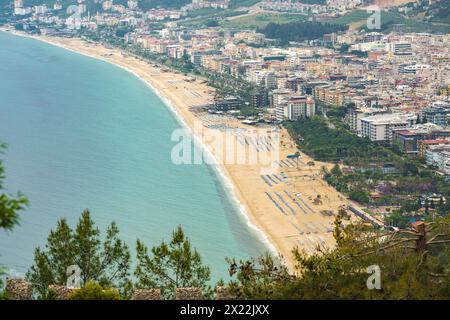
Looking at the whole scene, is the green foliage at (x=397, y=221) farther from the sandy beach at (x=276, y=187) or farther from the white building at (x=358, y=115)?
the white building at (x=358, y=115)

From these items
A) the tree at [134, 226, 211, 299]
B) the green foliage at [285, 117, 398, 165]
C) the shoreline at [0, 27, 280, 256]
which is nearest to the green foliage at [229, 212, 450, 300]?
the tree at [134, 226, 211, 299]

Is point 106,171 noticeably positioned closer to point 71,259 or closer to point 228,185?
point 228,185

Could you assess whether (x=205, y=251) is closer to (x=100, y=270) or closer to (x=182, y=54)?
(x=100, y=270)

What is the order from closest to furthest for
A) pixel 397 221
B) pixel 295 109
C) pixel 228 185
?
pixel 397 221, pixel 228 185, pixel 295 109

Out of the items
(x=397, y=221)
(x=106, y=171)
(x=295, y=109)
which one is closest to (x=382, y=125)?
(x=295, y=109)

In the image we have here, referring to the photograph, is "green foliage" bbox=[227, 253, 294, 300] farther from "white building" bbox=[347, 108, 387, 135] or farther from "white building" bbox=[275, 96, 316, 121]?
"white building" bbox=[275, 96, 316, 121]

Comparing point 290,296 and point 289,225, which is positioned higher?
point 290,296

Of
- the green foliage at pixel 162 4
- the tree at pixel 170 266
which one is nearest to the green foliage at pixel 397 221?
the tree at pixel 170 266
